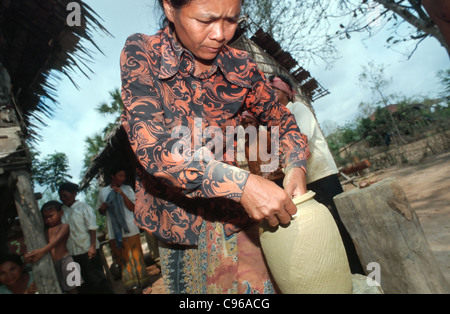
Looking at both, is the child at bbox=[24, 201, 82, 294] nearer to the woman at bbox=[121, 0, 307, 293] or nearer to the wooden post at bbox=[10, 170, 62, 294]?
the wooden post at bbox=[10, 170, 62, 294]

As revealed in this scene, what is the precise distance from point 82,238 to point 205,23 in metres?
5.27

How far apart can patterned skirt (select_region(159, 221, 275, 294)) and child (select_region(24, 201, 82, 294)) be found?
Result: 432cm

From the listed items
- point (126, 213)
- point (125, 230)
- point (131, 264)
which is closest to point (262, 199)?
point (126, 213)

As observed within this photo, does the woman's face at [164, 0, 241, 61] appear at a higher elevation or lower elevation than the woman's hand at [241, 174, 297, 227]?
higher

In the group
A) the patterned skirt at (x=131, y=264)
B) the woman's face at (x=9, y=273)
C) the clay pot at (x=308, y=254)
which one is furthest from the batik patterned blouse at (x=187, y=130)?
the patterned skirt at (x=131, y=264)

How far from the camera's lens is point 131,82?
44.7 inches

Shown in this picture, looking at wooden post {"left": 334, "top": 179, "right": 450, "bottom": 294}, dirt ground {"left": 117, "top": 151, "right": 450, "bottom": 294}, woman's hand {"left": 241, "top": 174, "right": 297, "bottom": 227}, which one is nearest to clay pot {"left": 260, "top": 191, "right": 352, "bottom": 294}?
woman's hand {"left": 241, "top": 174, "right": 297, "bottom": 227}

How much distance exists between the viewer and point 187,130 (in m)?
1.24

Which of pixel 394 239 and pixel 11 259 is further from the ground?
pixel 11 259

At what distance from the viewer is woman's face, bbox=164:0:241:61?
1.18 meters

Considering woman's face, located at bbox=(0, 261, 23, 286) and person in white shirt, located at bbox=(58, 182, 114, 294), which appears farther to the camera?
person in white shirt, located at bbox=(58, 182, 114, 294)

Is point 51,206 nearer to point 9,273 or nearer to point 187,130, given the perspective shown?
point 9,273
